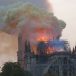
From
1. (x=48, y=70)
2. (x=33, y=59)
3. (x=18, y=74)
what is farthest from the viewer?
(x=33, y=59)

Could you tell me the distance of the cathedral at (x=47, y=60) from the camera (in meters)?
145

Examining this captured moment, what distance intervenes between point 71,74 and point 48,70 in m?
9.63

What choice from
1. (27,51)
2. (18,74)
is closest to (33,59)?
(27,51)

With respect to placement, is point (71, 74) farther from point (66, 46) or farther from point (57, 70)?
point (66, 46)

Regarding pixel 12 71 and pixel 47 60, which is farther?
pixel 47 60

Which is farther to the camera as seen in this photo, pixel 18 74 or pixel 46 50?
pixel 46 50

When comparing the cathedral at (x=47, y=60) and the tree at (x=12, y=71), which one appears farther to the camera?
the cathedral at (x=47, y=60)

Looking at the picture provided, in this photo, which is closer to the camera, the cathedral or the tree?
the tree

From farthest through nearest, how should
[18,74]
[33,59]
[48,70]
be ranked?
[33,59]
[48,70]
[18,74]

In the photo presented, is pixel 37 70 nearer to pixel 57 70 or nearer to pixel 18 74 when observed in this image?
pixel 57 70

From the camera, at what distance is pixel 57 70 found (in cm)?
14512

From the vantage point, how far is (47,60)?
155m

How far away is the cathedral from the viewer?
14500 cm

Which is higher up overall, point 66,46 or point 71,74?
point 66,46
